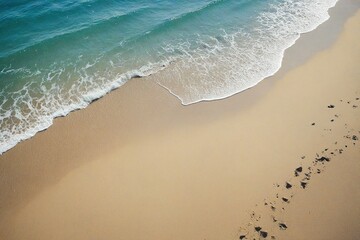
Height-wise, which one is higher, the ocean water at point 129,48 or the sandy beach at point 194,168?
the ocean water at point 129,48

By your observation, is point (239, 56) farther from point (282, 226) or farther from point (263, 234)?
point (263, 234)

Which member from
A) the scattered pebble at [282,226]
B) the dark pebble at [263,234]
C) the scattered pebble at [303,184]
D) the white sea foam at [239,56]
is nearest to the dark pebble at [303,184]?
the scattered pebble at [303,184]

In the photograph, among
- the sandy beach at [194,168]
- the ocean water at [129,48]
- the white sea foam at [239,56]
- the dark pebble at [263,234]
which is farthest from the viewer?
the white sea foam at [239,56]

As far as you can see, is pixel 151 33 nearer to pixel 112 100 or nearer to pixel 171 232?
pixel 112 100

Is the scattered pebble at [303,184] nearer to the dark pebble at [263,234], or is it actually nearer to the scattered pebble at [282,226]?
the scattered pebble at [282,226]

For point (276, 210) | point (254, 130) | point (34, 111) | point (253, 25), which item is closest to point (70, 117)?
point (34, 111)

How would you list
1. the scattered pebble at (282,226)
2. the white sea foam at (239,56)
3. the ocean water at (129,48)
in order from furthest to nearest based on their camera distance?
the white sea foam at (239,56) < the ocean water at (129,48) < the scattered pebble at (282,226)

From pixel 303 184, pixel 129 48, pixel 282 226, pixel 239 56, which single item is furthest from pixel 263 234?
pixel 129 48
